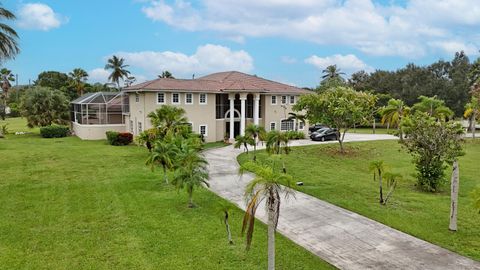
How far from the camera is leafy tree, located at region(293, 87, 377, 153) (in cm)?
2653

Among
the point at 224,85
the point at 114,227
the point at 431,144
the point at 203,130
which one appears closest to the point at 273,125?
the point at 224,85

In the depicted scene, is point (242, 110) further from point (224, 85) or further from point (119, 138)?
point (119, 138)

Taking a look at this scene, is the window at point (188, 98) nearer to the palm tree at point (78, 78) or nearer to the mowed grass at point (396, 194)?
the mowed grass at point (396, 194)

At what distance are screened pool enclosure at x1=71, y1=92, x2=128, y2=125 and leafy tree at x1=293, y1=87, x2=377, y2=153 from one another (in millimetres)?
19906

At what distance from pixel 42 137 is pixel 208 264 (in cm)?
3647

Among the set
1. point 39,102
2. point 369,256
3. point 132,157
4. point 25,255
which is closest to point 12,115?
point 39,102

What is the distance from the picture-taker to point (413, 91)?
174 ft

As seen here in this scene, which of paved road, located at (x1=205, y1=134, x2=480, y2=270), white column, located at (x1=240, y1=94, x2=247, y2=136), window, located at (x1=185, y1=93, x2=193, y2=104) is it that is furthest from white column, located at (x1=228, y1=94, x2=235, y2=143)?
paved road, located at (x1=205, y1=134, x2=480, y2=270)

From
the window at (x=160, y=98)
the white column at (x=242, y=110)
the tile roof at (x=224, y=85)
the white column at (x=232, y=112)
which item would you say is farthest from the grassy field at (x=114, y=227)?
the white column at (x=242, y=110)

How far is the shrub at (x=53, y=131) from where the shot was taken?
127ft

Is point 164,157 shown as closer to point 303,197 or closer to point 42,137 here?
point 303,197

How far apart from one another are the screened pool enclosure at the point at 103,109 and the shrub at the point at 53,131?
103 inches

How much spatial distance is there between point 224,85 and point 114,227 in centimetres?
2530

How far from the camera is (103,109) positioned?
37906 mm
